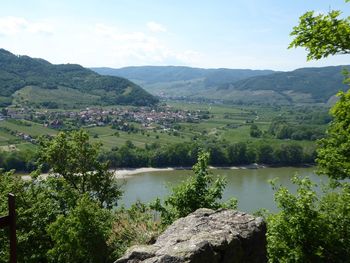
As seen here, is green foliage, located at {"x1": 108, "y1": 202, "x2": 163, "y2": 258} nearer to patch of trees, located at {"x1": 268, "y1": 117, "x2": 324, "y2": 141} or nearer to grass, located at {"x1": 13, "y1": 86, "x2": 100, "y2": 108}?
patch of trees, located at {"x1": 268, "y1": 117, "x2": 324, "y2": 141}

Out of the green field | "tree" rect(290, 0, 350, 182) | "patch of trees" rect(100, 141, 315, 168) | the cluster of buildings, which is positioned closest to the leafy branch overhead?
"tree" rect(290, 0, 350, 182)

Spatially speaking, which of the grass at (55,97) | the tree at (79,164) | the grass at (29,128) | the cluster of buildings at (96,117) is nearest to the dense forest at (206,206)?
the tree at (79,164)

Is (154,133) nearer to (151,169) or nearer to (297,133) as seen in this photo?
(297,133)

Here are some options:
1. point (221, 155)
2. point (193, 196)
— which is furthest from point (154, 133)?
point (193, 196)

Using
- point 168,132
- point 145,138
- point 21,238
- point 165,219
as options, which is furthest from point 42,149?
point 168,132

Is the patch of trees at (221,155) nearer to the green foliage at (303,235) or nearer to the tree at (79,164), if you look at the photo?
the tree at (79,164)

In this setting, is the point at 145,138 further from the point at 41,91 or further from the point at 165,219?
the point at 165,219
